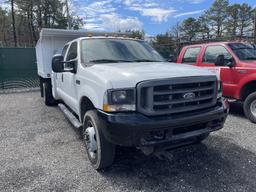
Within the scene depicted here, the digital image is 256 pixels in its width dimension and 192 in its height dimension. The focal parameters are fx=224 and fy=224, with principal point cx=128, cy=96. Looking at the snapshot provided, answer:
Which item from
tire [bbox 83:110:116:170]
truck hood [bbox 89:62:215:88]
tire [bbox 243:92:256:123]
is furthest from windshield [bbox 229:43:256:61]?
tire [bbox 83:110:116:170]

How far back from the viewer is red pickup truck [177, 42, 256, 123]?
5.34 meters

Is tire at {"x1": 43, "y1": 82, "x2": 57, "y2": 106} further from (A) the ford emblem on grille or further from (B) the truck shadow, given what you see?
(A) the ford emblem on grille

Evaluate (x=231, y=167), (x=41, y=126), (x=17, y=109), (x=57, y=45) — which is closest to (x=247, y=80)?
(x=231, y=167)

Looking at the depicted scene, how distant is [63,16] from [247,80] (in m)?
35.4

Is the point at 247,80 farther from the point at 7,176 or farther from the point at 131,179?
the point at 7,176

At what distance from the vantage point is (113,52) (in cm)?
401

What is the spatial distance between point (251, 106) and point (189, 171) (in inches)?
118

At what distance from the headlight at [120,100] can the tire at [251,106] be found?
3906mm

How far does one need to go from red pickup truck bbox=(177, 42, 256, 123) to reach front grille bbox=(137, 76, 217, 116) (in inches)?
99.6

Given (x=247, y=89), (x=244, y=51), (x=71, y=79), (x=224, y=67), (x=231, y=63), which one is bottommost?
(x=247, y=89)

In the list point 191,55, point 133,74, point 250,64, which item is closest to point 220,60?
point 250,64

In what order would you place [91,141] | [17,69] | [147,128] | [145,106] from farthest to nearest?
[17,69]
[91,141]
[145,106]
[147,128]

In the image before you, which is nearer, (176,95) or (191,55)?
(176,95)

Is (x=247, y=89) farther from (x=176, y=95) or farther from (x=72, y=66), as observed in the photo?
(x=72, y=66)
